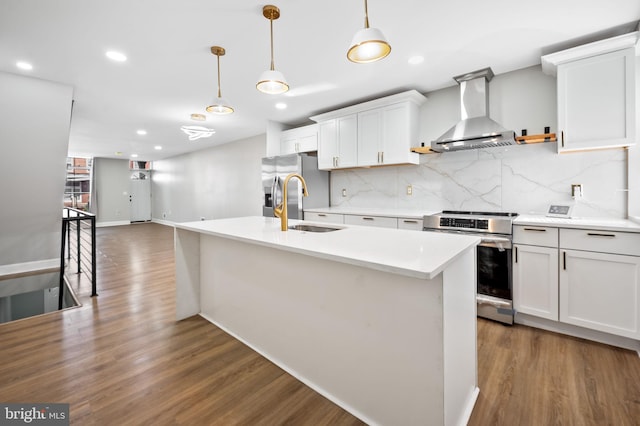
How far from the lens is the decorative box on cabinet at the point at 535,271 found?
96.0 inches

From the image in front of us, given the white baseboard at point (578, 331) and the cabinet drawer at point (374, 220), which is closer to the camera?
the white baseboard at point (578, 331)

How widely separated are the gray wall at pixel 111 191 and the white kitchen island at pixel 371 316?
1036 cm

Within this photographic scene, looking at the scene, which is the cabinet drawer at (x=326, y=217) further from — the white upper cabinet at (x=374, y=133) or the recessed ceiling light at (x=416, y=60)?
the recessed ceiling light at (x=416, y=60)

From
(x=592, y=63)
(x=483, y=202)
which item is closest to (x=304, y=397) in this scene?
(x=483, y=202)

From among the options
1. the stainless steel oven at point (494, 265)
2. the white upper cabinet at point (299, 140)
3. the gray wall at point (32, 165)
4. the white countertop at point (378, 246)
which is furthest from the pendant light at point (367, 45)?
the gray wall at point (32, 165)

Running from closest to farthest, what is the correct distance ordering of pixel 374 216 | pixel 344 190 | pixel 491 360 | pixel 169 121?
pixel 491 360, pixel 374 216, pixel 344 190, pixel 169 121

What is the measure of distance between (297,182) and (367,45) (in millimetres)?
2821

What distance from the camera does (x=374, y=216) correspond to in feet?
11.8

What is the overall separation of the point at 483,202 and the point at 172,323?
3.55 m

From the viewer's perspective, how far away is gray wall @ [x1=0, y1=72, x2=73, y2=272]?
3.29 metres

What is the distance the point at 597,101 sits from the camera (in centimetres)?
244

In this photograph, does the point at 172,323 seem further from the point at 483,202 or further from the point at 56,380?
the point at 483,202

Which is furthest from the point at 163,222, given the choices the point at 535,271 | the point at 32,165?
the point at 535,271

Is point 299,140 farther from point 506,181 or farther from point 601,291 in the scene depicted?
point 601,291
